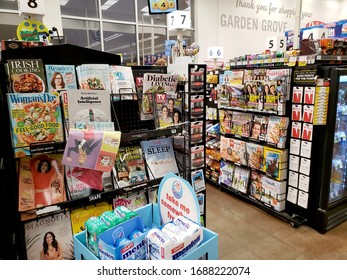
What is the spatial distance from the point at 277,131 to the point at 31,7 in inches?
111

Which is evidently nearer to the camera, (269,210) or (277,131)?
(277,131)

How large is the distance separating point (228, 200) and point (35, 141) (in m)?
3.14

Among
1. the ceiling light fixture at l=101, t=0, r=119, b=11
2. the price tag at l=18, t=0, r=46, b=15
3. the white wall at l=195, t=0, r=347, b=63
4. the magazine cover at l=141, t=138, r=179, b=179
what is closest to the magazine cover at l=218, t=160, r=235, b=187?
the magazine cover at l=141, t=138, r=179, b=179

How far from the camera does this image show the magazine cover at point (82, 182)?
5.86 ft

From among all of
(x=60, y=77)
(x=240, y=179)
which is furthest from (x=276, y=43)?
(x=60, y=77)

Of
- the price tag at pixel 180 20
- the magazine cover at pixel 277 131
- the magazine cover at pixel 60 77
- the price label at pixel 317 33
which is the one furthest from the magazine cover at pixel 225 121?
the magazine cover at pixel 60 77

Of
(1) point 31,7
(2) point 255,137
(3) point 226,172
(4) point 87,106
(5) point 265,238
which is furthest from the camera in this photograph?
(3) point 226,172

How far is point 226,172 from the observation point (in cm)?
427

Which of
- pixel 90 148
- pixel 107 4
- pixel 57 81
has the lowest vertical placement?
pixel 90 148

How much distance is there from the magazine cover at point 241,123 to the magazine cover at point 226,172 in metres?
0.52

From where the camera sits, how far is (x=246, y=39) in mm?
8789

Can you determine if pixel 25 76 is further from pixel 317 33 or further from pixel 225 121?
pixel 317 33

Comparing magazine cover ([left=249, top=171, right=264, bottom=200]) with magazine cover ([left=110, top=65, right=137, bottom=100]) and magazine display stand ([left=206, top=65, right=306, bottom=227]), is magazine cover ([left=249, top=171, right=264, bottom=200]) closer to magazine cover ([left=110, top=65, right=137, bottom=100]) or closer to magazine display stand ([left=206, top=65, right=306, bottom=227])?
magazine display stand ([left=206, top=65, right=306, bottom=227])

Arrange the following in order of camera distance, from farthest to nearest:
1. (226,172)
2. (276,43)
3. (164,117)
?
(276,43) < (226,172) < (164,117)
